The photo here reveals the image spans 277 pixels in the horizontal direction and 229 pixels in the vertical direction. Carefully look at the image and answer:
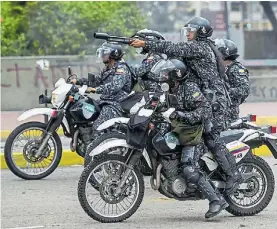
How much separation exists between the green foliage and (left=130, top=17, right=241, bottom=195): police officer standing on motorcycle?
537 inches

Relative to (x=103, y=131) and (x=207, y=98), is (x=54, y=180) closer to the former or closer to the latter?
(x=103, y=131)

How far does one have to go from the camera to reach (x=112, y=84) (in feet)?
32.2

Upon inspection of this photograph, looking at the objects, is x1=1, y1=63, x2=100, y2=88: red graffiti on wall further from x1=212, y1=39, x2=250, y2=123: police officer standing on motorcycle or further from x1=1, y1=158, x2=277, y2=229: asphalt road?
x1=212, y1=39, x2=250, y2=123: police officer standing on motorcycle

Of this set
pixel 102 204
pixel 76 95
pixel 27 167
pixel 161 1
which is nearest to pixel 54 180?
pixel 27 167

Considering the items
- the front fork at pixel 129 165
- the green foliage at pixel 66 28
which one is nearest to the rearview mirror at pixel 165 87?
the front fork at pixel 129 165

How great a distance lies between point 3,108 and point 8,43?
2716mm

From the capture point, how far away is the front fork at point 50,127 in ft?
33.9

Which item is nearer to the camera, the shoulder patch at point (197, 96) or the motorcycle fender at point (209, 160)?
the shoulder patch at point (197, 96)

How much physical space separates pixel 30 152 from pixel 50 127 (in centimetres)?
38

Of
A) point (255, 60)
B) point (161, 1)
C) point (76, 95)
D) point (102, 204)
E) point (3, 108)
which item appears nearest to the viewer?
point (102, 204)

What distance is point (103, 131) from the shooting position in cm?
963

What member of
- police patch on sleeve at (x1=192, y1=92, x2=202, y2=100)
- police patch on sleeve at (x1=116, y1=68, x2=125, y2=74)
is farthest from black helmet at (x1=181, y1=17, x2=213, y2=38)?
police patch on sleeve at (x1=116, y1=68, x2=125, y2=74)

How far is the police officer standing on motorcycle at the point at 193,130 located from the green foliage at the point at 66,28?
45.6 feet

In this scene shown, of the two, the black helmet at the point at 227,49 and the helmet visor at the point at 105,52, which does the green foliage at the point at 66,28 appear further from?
the black helmet at the point at 227,49
